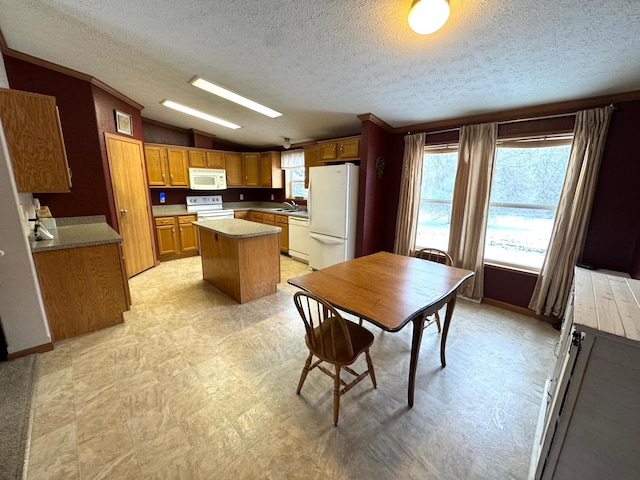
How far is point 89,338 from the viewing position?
2242 mm

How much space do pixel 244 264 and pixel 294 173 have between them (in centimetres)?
324

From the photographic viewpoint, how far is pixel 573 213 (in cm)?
241

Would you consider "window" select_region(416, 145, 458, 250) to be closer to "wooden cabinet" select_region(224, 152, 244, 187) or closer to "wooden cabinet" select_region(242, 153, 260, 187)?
"wooden cabinet" select_region(242, 153, 260, 187)

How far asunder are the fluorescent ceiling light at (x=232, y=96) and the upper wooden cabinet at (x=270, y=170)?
1907 millimetres

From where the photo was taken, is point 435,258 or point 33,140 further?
point 435,258

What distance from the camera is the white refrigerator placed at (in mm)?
3504

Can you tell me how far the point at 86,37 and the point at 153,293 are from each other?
106 inches

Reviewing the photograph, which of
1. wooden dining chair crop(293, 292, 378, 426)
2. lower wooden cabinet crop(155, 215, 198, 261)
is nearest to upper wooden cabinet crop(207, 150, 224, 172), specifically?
lower wooden cabinet crop(155, 215, 198, 261)

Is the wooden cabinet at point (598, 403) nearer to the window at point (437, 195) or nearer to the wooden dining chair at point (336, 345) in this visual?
the wooden dining chair at point (336, 345)

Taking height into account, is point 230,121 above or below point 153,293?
above

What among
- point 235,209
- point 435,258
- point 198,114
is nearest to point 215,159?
point 235,209

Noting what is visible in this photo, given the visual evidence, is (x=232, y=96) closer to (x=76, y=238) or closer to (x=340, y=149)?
(x=340, y=149)

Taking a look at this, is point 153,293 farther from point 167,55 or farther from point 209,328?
point 167,55

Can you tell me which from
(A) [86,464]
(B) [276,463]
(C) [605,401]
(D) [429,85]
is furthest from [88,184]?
(C) [605,401]
